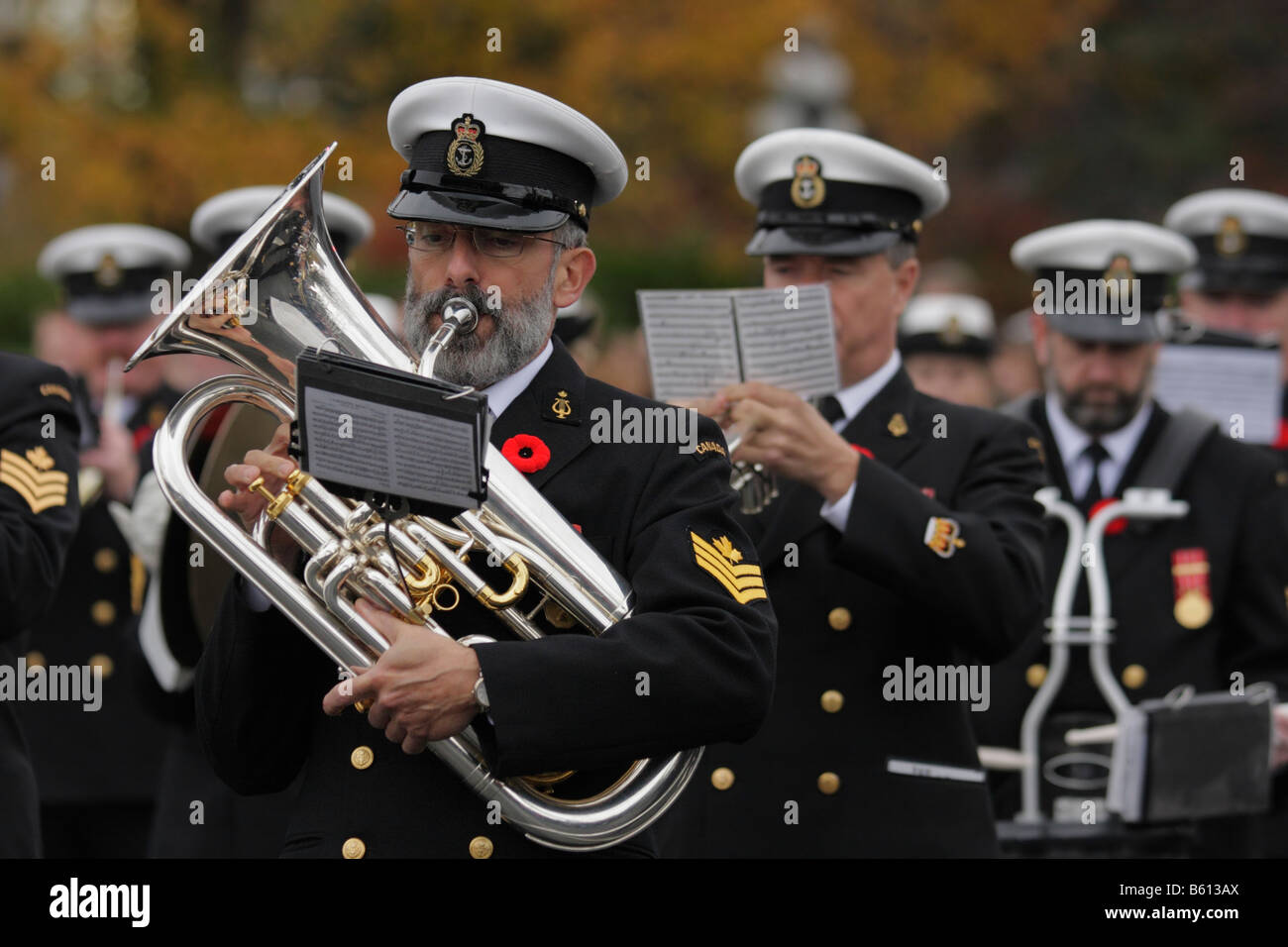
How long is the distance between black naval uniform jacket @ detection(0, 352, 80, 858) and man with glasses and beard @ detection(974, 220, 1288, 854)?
10.0 ft

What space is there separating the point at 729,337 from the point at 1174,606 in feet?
7.33

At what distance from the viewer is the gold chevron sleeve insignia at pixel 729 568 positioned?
159 inches

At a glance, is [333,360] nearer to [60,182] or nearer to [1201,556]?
[1201,556]

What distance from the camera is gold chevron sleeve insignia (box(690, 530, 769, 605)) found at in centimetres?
403

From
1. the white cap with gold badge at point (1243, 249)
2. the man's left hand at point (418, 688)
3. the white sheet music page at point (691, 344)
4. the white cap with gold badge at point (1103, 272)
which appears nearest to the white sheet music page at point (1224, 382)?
the white cap with gold badge at point (1103, 272)

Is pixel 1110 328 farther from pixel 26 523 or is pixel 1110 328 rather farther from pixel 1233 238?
pixel 26 523

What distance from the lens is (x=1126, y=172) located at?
91.8 ft

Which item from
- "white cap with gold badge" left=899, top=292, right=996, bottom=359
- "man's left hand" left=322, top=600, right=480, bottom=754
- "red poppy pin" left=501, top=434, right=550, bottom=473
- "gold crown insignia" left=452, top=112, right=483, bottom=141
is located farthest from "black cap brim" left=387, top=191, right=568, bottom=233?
"white cap with gold badge" left=899, top=292, right=996, bottom=359

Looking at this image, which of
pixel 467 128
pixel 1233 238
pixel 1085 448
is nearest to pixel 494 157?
pixel 467 128

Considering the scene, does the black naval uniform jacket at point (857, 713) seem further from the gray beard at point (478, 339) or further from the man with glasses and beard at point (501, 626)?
the gray beard at point (478, 339)

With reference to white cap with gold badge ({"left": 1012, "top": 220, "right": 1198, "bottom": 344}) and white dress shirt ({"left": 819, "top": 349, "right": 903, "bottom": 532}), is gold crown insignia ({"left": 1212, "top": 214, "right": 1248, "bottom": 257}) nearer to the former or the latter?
white cap with gold badge ({"left": 1012, "top": 220, "right": 1198, "bottom": 344})

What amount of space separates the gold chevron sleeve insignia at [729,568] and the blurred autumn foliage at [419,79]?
407 inches
